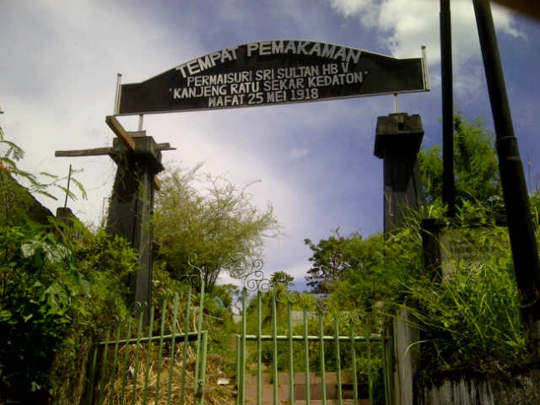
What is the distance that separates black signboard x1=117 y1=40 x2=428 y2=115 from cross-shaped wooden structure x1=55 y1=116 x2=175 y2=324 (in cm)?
60

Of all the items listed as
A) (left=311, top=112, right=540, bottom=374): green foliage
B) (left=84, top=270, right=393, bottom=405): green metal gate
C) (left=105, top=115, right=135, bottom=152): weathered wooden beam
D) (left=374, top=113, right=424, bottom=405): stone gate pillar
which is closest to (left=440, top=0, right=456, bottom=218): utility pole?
(left=311, top=112, right=540, bottom=374): green foliage

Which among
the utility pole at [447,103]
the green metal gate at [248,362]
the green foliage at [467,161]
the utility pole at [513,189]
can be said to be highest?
the green foliage at [467,161]

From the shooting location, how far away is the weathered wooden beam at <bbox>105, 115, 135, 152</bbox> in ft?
20.2

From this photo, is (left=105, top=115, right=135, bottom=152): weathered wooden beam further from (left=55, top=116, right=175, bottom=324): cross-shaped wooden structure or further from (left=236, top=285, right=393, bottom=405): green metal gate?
(left=236, top=285, right=393, bottom=405): green metal gate

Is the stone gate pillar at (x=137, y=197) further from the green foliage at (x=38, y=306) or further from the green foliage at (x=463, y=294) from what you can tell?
the green foliage at (x=463, y=294)

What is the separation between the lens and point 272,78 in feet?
22.1

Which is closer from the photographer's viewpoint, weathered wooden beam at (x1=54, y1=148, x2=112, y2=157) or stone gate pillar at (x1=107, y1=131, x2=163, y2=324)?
stone gate pillar at (x1=107, y1=131, x2=163, y2=324)

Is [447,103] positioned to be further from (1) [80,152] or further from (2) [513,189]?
(1) [80,152]

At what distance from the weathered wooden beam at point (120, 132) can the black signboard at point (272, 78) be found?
60 cm

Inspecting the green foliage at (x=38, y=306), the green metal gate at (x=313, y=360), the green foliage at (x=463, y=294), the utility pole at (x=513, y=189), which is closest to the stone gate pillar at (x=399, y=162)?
the green metal gate at (x=313, y=360)

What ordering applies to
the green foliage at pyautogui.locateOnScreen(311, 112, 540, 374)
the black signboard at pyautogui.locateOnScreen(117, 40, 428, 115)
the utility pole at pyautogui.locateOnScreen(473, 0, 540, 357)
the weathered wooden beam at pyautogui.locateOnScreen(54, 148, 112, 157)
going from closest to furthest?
the utility pole at pyautogui.locateOnScreen(473, 0, 540, 357)
the green foliage at pyautogui.locateOnScreen(311, 112, 540, 374)
the black signboard at pyautogui.locateOnScreen(117, 40, 428, 115)
the weathered wooden beam at pyautogui.locateOnScreen(54, 148, 112, 157)

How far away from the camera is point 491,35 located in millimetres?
2162

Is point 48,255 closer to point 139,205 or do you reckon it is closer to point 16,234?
point 16,234

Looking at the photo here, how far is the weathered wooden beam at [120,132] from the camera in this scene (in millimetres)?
6156
